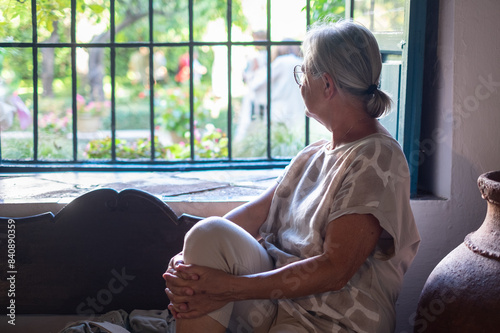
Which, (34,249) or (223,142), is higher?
(223,142)

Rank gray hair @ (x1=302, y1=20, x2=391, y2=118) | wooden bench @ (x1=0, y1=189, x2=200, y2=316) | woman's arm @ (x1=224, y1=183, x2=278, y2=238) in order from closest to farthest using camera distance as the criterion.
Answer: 1. gray hair @ (x1=302, y1=20, x2=391, y2=118)
2. woman's arm @ (x1=224, y1=183, x2=278, y2=238)
3. wooden bench @ (x1=0, y1=189, x2=200, y2=316)

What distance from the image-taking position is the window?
2.82 metres

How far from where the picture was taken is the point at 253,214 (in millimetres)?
2055

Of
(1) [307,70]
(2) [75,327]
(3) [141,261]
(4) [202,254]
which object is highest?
(1) [307,70]

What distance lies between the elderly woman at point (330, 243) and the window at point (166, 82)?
0.57m

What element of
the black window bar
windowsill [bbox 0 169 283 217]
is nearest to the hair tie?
windowsill [bbox 0 169 283 217]

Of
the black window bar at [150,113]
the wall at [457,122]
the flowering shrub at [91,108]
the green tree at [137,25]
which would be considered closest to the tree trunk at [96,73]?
the green tree at [137,25]

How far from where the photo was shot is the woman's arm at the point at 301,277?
1.62 metres

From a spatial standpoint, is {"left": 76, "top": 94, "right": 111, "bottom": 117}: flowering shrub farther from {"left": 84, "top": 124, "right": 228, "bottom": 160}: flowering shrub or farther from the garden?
{"left": 84, "top": 124, "right": 228, "bottom": 160}: flowering shrub

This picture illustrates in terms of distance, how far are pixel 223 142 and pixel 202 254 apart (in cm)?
223

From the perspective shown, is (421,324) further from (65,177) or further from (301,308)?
(65,177)

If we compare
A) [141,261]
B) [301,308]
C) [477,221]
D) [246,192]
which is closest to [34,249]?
[141,261]

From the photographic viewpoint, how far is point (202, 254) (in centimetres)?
166

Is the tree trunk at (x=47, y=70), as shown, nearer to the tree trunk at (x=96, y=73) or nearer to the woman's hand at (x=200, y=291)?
the tree trunk at (x=96, y=73)
